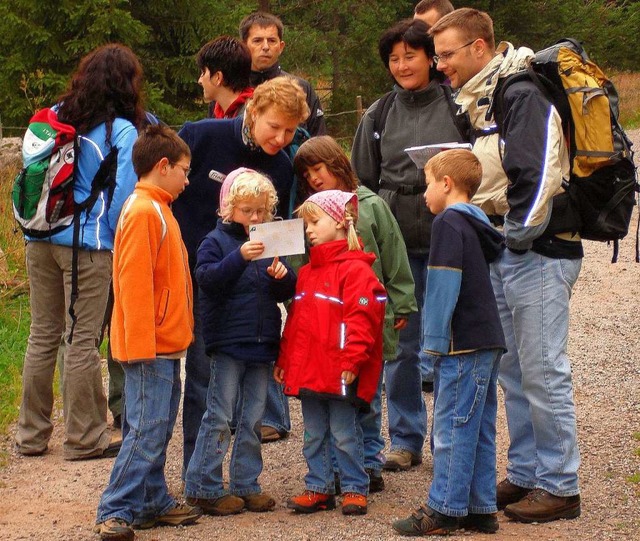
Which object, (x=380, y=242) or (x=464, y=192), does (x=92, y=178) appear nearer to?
(x=380, y=242)

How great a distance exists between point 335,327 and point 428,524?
38.1 inches

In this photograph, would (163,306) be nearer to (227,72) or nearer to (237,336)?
(237,336)

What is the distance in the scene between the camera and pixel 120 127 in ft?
18.5

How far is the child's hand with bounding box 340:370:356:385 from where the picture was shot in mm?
4477

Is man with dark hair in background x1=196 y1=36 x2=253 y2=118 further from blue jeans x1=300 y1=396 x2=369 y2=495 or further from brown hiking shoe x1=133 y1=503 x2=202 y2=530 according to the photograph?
brown hiking shoe x1=133 y1=503 x2=202 y2=530

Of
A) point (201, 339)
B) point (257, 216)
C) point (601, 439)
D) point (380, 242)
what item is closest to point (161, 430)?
point (201, 339)

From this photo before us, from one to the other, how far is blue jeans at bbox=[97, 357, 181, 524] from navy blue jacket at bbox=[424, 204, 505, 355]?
3.99 ft

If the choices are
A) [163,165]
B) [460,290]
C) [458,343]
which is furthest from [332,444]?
[163,165]

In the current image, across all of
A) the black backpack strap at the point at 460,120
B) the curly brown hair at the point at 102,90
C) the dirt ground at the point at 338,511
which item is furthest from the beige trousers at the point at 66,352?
the black backpack strap at the point at 460,120

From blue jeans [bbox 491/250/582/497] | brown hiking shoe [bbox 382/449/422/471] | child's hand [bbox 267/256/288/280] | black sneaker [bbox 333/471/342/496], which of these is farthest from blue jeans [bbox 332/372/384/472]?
child's hand [bbox 267/256/288/280]

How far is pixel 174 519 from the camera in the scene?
15.2 feet

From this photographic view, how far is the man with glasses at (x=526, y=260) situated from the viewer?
4383 mm

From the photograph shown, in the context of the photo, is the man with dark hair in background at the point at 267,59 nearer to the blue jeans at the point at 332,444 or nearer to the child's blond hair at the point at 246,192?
the child's blond hair at the point at 246,192

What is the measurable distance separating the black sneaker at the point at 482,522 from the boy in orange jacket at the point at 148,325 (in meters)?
1.31
